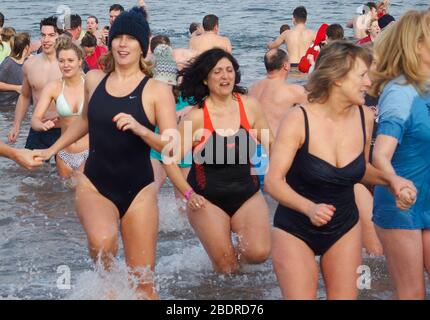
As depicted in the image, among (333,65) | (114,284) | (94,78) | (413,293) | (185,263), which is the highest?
(333,65)

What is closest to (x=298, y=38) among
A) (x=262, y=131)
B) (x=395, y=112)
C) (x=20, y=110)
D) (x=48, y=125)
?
(x=20, y=110)

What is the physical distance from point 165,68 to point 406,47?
4.93 m

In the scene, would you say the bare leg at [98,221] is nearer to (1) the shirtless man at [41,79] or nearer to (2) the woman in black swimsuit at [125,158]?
(2) the woman in black swimsuit at [125,158]

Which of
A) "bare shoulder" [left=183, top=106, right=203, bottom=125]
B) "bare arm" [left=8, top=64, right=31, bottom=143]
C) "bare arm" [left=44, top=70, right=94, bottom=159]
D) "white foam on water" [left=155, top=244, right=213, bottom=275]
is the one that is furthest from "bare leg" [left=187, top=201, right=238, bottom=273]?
"bare arm" [left=8, top=64, right=31, bottom=143]

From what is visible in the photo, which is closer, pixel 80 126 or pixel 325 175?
pixel 325 175

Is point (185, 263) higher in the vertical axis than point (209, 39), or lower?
lower

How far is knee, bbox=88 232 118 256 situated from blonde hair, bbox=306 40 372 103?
153 centimetres

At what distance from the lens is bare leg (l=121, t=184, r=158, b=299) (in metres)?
5.81

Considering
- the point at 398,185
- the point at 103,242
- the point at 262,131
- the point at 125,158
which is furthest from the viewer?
the point at 262,131

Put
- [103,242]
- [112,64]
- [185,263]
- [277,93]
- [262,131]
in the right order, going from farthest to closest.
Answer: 1. [277,93]
2. [185,263]
3. [262,131]
4. [112,64]
5. [103,242]

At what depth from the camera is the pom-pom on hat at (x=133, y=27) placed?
6059 mm

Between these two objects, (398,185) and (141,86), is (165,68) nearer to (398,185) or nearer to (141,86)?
(141,86)

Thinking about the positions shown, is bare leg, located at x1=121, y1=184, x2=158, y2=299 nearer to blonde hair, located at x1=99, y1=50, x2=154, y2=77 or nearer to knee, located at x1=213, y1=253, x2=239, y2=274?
blonde hair, located at x1=99, y1=50, x2=154, y2=77

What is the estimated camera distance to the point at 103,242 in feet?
18.7
